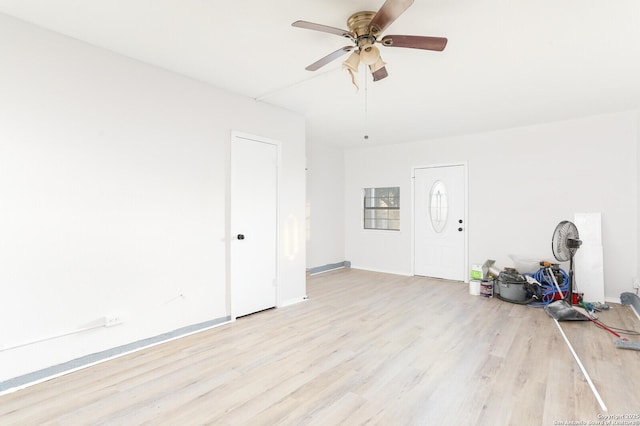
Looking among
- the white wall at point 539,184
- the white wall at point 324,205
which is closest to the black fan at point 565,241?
the white wall at point 539,184

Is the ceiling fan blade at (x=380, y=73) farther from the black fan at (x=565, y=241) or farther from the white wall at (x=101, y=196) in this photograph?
the black fan at (x=565, y=241)

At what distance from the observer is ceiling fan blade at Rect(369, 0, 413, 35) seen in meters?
1.64

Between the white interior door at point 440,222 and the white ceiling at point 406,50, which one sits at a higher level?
the white ceiling at point 406,50

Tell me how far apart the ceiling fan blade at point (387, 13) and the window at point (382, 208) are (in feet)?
14.6

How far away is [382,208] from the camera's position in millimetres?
6445

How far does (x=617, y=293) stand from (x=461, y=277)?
1962mm

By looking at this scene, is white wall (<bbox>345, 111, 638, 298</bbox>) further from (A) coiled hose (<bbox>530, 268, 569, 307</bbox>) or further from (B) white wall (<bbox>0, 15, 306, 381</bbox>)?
(B) white wall (<bbox>0, 15, 306, 381</bbox>)

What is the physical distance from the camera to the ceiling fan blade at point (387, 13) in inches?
64.6

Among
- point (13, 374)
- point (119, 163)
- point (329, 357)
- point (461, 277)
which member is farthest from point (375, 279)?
point (13, 374)

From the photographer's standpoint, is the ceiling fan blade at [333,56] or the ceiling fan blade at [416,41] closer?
the ceiling fan blade at [416,41]

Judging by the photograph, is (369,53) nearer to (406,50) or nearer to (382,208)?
(406,50)

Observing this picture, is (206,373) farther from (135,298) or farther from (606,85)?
(606,85)

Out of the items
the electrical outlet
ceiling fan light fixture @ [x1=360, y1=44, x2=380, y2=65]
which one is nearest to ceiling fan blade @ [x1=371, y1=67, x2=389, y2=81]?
ceiling fan light fixture @ [x1=360, y1=44, x2=380, y2=65]

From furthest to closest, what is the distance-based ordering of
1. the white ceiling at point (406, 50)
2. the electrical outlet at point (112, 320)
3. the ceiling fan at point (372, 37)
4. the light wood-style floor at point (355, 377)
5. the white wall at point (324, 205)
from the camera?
the white wall at point (324, 205), the electrical outlet at point (112, 320), the white ceiling at point (406, 50), the light wood-style floor at point (355, 377), the ceiling fan at point (372, 37)
